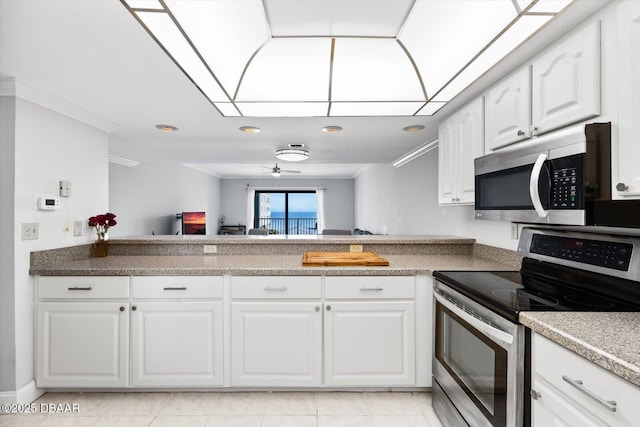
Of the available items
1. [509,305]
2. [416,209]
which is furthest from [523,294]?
[416,209]

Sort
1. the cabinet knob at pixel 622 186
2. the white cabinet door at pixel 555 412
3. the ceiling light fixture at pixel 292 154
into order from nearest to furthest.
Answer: the white cabinet door at pixel 555 412
the cabinet knob at pixel 622 186
the ceiling light fixture at pixel 292 154

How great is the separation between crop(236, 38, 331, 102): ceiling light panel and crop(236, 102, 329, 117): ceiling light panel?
0.07 m

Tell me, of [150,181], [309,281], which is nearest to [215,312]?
[309,281]

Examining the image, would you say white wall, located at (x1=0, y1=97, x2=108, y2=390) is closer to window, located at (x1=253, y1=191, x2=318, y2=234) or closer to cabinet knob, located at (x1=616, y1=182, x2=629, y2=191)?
cabinet knob, located at (x1=616, y1=182, x2=629, y2=191)

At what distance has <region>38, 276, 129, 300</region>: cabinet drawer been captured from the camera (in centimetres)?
196

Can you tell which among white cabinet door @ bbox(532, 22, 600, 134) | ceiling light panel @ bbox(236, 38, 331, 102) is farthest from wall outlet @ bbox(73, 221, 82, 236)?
white cabinet door @ bbox(532, 22, 600, 134)

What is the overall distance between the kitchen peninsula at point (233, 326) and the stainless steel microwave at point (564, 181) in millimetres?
686

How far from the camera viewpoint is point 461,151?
208cm

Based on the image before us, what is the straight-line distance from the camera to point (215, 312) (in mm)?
1976

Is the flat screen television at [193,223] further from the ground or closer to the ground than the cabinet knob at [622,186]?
closer to the ground

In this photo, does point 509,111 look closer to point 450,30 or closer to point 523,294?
point 450,30

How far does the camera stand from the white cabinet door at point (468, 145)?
187cm

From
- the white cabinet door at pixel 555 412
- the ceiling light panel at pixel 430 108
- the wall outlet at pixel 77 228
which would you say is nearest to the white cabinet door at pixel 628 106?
the white cabinet door at pixel 555 412

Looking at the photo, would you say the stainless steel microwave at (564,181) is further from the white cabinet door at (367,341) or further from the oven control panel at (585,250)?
the white cabinet door at (367,341)
